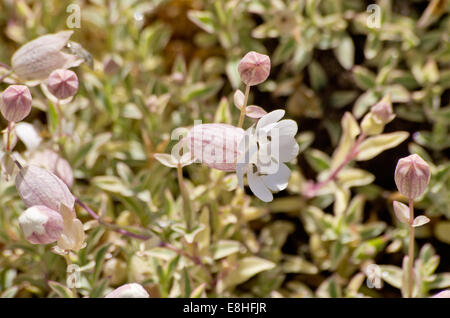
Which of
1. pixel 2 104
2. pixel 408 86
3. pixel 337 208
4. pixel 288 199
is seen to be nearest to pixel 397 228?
pixel 337 208

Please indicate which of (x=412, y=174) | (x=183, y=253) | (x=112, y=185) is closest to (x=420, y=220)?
(x=412, y=174)

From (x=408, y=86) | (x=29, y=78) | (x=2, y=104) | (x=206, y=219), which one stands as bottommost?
(x=206, y=219)

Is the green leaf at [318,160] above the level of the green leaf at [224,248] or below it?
above

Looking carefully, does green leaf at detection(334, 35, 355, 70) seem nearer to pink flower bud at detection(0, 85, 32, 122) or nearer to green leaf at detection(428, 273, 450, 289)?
green leaf at detection(428, 273, 450, 289)

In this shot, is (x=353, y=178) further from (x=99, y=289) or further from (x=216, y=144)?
(x=99, y=289)

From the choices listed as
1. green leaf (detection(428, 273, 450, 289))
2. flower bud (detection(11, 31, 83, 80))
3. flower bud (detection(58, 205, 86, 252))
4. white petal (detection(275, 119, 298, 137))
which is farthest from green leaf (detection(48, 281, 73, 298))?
green leaf (detection(428, 273, 450, 289))

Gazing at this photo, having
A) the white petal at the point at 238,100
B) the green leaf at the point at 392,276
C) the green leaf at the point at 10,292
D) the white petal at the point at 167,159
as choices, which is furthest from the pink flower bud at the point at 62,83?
the green leaf at the point at 392,276

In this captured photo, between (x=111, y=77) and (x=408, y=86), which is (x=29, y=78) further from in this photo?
(x=408, y=86)

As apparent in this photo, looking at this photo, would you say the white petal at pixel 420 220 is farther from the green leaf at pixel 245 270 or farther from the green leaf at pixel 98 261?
the green leaf at pixel 98 261
